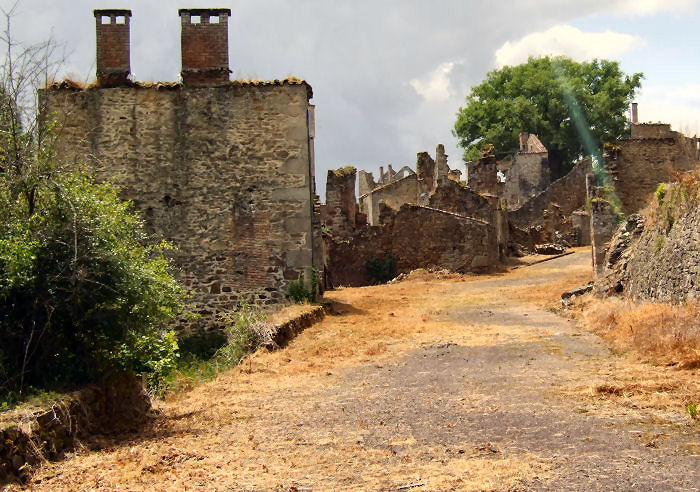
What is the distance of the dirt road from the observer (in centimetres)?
504

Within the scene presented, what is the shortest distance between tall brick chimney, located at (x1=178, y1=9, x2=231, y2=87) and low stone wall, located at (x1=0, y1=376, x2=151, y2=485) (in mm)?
10098

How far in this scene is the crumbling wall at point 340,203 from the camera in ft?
90.7

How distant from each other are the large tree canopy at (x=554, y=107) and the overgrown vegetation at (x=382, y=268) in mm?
30564

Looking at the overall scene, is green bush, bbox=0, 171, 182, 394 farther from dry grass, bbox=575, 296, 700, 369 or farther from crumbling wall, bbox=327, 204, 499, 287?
crumbling wall, bbox=327, 204, 499, 287

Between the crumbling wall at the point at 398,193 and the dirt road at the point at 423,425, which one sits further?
the crumbling wall at the point at 398,193

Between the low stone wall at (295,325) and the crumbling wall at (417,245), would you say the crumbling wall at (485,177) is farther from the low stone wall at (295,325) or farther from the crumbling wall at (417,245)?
the low stone wall at (295,325)

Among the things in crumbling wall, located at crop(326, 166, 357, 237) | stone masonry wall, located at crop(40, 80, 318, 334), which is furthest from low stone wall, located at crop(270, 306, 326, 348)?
crumbling wall, located at crop(326, 166, 357, 237)

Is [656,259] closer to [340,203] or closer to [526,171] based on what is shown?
[340,203]

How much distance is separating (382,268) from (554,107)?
104ft

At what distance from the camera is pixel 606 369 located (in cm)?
858

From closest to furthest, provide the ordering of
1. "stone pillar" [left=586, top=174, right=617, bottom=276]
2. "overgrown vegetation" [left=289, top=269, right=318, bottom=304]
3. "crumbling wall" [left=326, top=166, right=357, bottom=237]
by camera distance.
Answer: "overgrown vegetation" [left=289, top=269, right=318, bottom=304], "stone pillar" [left=586, top=174, right=617, bottom=276], "crumbling wall" [left=326, top=166, right=357, bottom=237]

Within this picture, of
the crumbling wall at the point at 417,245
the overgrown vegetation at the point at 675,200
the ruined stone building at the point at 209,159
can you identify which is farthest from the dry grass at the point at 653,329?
the crumbling wall at the point at 417,245

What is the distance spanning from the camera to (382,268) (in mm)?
27141

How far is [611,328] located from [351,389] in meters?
5.04
